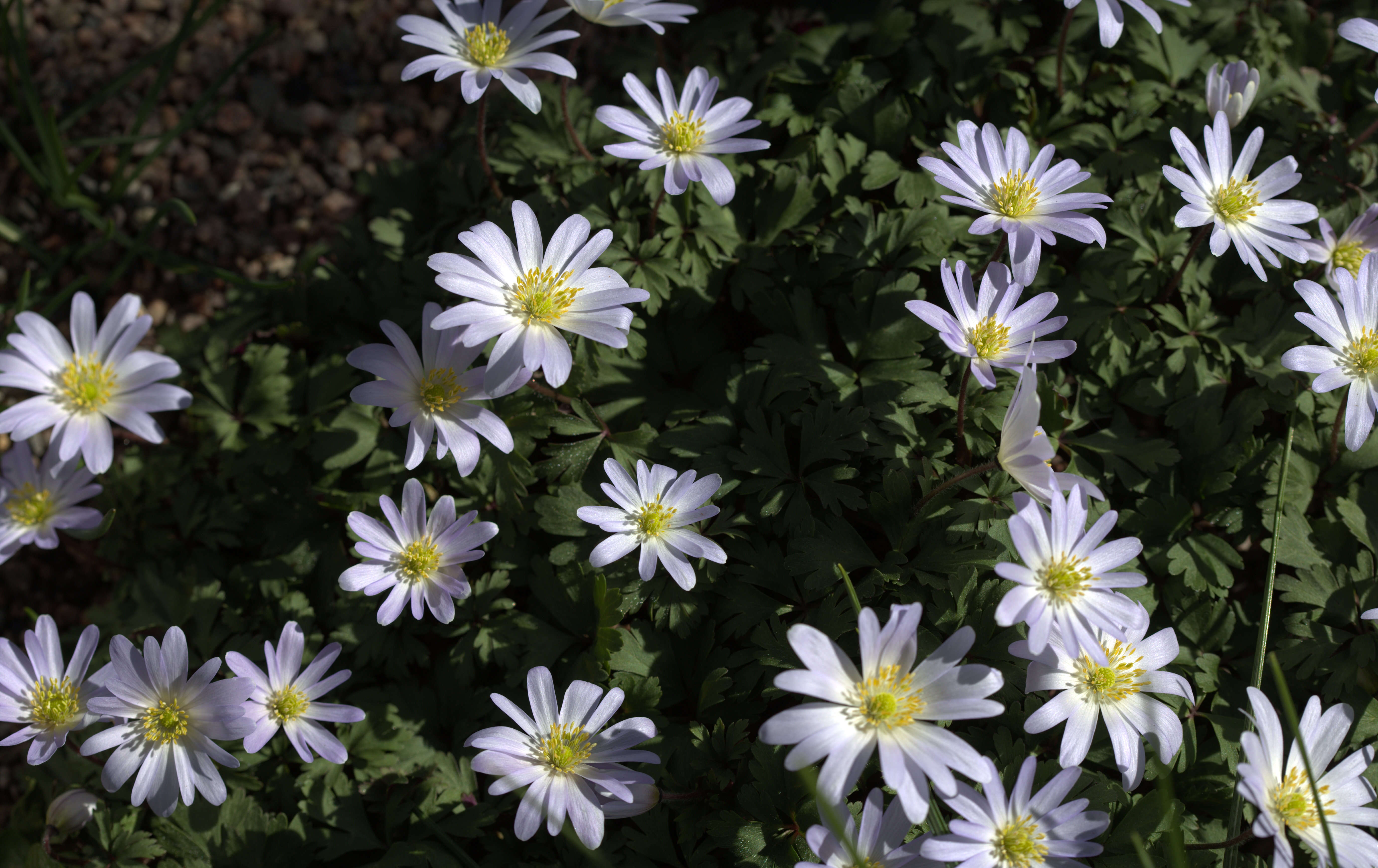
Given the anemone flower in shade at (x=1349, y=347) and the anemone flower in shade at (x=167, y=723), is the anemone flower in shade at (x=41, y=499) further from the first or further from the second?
the anemone flower in shade at (x=1349, y=347)

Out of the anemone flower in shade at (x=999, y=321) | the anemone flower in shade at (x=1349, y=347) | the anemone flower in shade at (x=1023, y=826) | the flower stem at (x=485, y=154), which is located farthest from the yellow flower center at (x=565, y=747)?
the anemone flower in shade at (x=1349, y=347)

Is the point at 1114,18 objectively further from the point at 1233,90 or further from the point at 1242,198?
the point at 1242,198

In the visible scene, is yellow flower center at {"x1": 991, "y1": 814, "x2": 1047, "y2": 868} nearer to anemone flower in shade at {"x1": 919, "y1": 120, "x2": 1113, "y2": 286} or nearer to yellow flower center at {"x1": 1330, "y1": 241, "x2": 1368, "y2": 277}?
anemone flower in shade at {"x1": 919, "y1": 120, "x2": 1113, "y2": 286}

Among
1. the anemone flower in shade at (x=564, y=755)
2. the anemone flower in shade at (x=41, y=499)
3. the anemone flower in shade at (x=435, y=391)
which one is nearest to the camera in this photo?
the anemone flower in shade at (x=564, y=755)

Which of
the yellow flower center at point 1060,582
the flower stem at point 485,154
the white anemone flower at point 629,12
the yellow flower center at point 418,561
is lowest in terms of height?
the yellow flower center at point 1060,582

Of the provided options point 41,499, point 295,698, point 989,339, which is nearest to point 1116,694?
point 989,339

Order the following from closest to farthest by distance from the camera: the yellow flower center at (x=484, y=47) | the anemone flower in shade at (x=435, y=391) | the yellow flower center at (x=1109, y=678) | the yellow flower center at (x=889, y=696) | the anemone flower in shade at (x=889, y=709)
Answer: the anemone flower in shade at (x=889, y=709) → the yellow flower center at (x=889, y=696) → the yellow flower center at (x=1109, y=678) → the anemone flower in shade at (x=435, y=391) → the yellow flower center at (x=484, y=47)

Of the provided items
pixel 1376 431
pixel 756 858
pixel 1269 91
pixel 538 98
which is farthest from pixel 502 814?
pixel 1269 91
